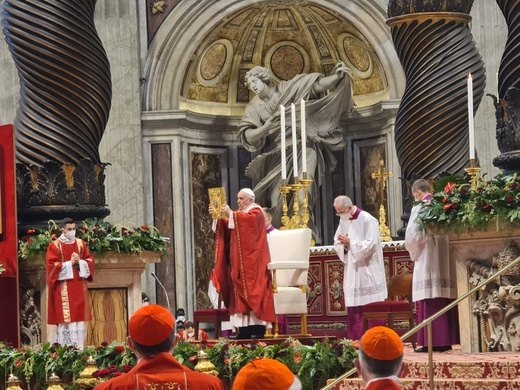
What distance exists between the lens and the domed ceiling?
61.9 ft

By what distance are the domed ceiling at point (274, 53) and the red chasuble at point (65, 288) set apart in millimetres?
7410

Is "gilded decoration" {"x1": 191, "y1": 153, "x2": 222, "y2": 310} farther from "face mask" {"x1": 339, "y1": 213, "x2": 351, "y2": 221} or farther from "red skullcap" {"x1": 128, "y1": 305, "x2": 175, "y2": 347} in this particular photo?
"red skullcap" {"x1": 128, "y1": 305, "x2": 175, "y2": 347}

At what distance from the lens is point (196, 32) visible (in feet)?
61.4

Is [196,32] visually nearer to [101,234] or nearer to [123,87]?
[123,87]

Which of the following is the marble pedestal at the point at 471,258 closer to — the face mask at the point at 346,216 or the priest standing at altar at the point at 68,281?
the face mask at the point at 346,216

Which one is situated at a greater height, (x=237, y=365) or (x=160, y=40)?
(x=160, y=40)

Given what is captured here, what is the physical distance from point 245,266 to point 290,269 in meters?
0.86

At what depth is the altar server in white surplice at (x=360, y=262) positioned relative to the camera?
12.3 m

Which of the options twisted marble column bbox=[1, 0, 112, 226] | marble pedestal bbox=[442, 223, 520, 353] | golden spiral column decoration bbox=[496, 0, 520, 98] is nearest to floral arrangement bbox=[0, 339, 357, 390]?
marble pedestal bbox=[442, 223, 520, 353]

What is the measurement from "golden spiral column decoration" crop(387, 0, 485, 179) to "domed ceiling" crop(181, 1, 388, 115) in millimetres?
5289

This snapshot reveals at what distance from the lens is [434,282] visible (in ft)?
35.0

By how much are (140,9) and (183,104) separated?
1.38 metres

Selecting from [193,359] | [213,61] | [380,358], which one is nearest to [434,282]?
[193,359]

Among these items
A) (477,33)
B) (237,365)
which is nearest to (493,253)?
(237,365)
